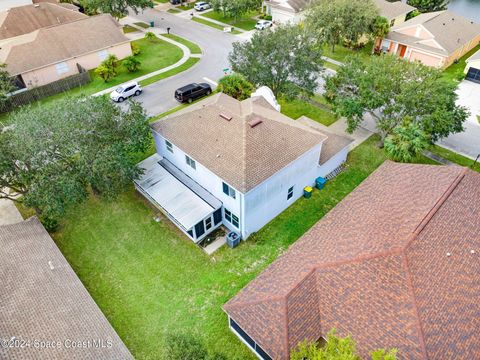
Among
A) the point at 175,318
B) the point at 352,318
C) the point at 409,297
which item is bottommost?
the point at 175,318

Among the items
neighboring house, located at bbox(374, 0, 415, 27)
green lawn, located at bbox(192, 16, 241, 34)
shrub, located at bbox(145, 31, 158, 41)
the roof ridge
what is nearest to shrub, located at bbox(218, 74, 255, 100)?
shrub, located at bbox(145, 31, 158, 41)

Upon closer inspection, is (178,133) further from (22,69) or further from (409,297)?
(22,69)

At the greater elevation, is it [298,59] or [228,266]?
[298,59]

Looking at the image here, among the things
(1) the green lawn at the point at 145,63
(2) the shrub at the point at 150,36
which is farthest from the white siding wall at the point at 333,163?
(2) the shrub at the point at 150,36

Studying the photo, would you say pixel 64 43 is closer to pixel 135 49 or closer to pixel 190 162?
pixel 135 49

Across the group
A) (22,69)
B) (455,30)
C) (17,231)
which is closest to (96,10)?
(22,69)

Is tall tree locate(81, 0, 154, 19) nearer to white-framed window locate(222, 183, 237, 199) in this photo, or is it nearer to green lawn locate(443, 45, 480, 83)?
white-framed window locate(222, 183, 237, 199)
